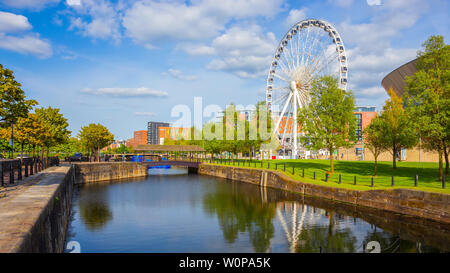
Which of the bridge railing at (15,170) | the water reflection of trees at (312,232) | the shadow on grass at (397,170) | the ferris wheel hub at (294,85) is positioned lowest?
the water reflection of trees at (312,232)

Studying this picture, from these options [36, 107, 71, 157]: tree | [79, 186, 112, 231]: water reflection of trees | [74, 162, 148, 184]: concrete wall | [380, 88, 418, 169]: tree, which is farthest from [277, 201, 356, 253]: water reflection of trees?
[36, 107, 71, 157]: tree

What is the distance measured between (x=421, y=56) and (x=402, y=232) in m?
18.6

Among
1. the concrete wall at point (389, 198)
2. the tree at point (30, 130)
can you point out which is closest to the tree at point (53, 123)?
the tree at point (30, 130)

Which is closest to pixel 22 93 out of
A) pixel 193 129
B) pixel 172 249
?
pixel 172 249

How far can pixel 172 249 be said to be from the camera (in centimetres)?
1603

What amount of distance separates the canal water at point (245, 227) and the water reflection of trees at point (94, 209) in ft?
0.21

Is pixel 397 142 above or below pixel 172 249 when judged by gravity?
above

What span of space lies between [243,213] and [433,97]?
1807 cm

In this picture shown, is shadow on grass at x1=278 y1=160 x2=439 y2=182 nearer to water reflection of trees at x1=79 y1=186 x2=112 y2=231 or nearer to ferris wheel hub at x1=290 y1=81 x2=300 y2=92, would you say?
ferris wheel hub at x1=290 y1=81 x2=300 y2=92

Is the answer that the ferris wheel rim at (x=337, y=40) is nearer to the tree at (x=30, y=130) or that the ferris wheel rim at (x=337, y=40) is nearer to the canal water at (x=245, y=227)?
the canal water at (x=245, y=227)

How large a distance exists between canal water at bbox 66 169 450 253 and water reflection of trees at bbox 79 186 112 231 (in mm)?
64

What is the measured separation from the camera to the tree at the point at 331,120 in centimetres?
3862

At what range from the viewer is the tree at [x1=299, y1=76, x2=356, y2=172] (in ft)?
127
